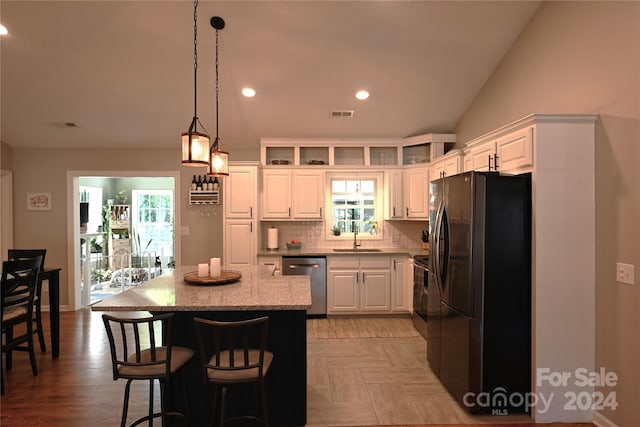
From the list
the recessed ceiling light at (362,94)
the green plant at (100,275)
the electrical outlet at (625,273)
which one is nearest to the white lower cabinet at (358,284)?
the recessed ceiling light at (362,94)

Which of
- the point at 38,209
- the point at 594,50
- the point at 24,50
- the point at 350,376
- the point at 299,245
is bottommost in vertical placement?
the point at 350,376

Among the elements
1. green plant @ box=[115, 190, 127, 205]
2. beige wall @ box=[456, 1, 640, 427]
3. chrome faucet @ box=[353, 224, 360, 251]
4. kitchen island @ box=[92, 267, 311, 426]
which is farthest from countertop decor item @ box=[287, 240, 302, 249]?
green plant @ box=[115, 190, 127, 205]

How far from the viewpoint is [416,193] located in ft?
16.9

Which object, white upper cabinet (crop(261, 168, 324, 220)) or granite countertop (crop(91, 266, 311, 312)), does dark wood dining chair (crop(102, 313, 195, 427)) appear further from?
white upper cabinet (crop(261, 168, 324, 220))

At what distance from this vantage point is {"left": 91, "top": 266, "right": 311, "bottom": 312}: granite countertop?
7.17ft

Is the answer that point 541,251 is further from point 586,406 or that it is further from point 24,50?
point 24,50

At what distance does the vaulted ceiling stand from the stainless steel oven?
1.90m

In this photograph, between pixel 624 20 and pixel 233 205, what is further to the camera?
pixel 233 205

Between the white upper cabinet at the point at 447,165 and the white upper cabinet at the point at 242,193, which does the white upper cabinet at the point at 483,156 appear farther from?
the white upper cabinet at the point at 242,193

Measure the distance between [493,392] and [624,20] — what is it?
8.68 feet

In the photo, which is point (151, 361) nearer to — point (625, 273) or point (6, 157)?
point (625, 273)

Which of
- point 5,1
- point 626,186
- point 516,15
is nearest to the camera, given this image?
point 626,186

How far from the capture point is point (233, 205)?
507 cm

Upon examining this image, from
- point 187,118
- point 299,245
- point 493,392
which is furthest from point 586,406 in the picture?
point 187,118
